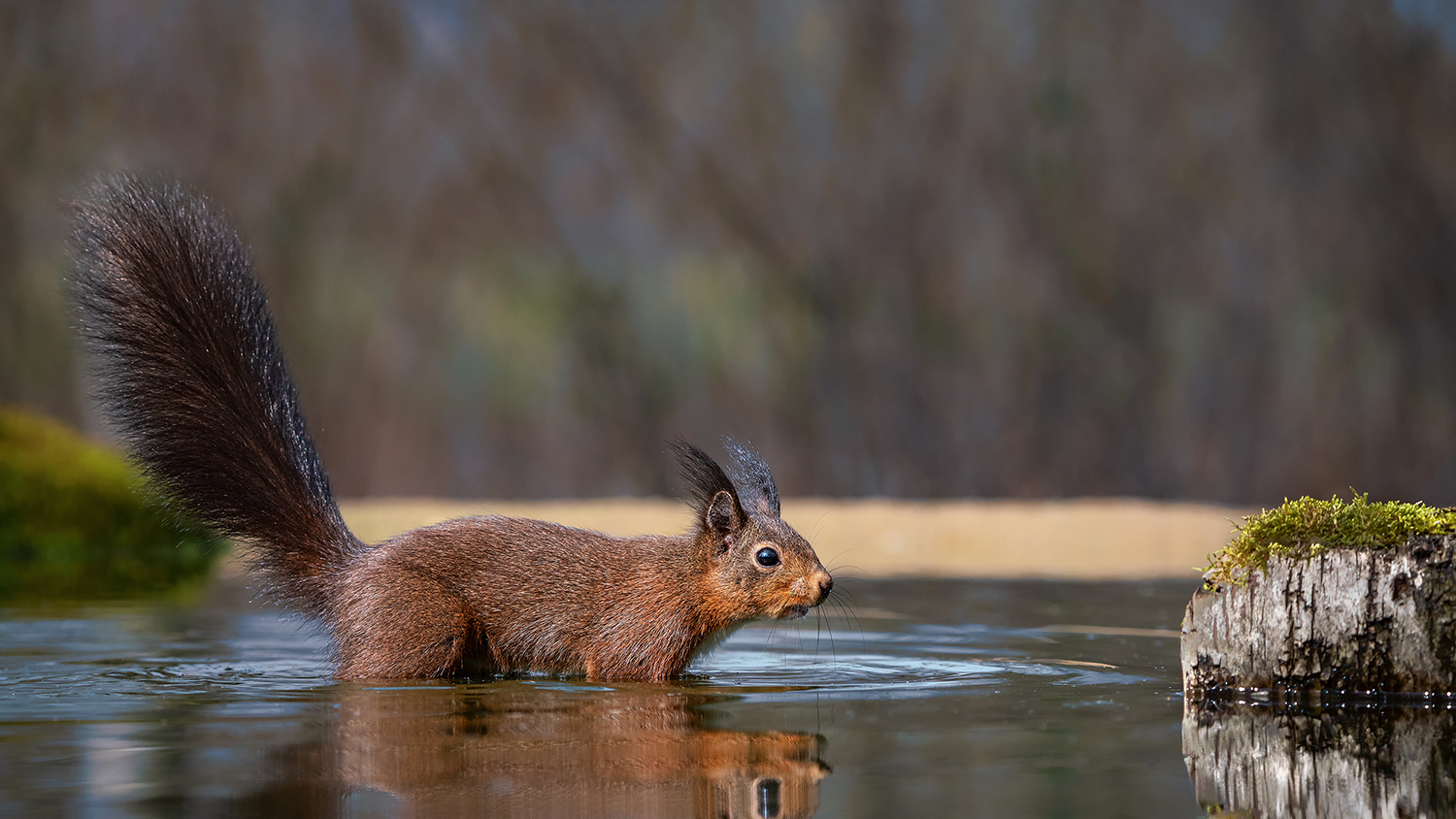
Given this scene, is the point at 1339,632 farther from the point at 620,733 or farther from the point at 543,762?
the point at 543,762

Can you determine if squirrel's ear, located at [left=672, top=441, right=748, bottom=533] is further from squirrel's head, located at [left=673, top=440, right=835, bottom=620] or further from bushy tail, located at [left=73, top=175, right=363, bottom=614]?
bushy tail, located at [left=73, top=175, right=363, bottom=614]

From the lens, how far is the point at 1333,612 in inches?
217

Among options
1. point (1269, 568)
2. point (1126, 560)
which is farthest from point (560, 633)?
Result: point (1126, 560)

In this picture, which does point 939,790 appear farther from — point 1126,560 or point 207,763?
point 1126,560

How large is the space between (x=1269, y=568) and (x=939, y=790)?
2381 mm

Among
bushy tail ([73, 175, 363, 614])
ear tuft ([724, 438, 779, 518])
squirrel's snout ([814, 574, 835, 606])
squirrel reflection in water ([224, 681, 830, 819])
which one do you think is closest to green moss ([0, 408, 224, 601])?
bushy tail ([73, 175, 363, 614])

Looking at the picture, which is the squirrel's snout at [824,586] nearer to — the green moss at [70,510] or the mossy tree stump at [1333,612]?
the mossy tree stump at [1333,612]

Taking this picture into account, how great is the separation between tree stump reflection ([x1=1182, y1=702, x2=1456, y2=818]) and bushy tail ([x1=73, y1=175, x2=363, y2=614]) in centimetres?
384

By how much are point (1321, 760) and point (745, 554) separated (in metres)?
2.82

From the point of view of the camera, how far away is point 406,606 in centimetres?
628

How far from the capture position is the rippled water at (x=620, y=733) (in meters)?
3.71

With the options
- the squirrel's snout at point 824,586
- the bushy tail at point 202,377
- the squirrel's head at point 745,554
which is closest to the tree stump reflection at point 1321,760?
the squirrel's snout at point 824,586

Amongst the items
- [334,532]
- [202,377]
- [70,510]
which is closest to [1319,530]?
[334,532]

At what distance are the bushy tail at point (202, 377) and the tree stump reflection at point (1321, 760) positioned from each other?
12.6ft
